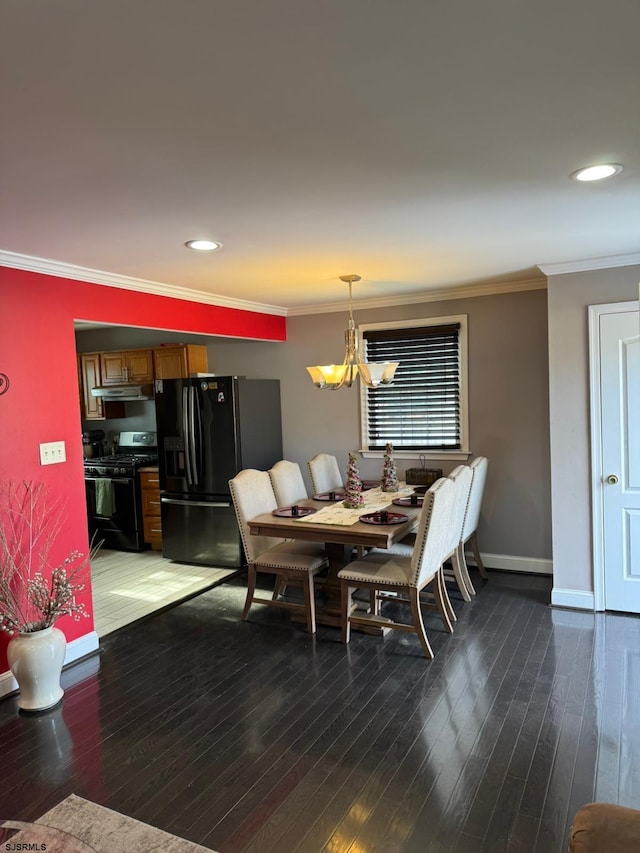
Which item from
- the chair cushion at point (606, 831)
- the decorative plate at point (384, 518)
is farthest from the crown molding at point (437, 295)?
the chair cushion at point (606, 831)

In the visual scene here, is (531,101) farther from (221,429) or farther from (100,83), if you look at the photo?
(221,429)

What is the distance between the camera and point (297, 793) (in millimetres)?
2199

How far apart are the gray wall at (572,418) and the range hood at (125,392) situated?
412 cm

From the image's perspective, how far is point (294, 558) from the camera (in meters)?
3.85

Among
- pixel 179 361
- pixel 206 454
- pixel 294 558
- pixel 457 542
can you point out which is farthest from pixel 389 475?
pixel 179 361

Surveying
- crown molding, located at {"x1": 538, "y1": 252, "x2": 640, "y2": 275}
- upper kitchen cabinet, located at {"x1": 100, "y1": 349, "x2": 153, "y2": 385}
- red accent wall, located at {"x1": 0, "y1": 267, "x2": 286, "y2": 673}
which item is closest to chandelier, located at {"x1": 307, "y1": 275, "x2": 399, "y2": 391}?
crown molding, located at {"x1": 538, "y1": 252, "x2": 640, "y2": 275}

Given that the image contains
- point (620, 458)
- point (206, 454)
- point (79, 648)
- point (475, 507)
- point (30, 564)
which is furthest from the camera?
point (206, 454)

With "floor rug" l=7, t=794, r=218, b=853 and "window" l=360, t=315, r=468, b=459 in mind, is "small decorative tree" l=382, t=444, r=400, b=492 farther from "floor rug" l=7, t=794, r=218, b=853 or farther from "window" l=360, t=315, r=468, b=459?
"floor rug" l=7, t=794, r=218, b=853

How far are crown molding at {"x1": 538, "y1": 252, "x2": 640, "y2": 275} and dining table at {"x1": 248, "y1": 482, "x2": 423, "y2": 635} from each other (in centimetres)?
182

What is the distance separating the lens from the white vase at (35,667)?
2.83 m

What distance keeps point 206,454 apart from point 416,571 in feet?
8.36

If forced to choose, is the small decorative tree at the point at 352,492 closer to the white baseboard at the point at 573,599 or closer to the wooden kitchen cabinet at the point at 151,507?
the white baseboard at the point at 573,599

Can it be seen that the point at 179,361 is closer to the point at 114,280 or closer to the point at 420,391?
the point at 114,280

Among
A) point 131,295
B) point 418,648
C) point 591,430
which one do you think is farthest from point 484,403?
point 131,295
